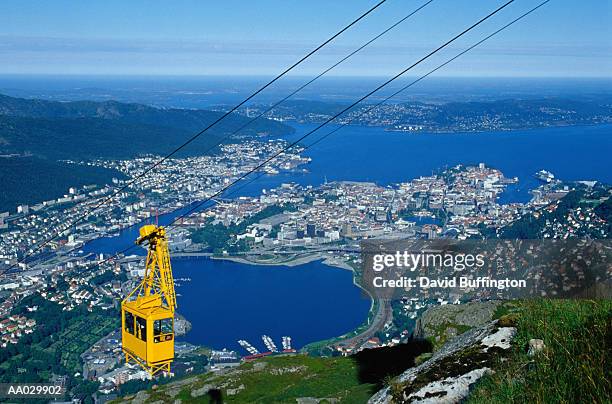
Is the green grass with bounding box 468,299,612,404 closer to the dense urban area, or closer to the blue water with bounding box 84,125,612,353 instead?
the dense urban area

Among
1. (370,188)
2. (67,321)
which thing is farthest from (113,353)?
(370,188)

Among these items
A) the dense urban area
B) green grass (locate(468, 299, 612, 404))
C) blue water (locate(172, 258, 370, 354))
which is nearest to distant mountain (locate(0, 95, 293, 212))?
the dense urban area

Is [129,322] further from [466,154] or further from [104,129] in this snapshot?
[104,129]

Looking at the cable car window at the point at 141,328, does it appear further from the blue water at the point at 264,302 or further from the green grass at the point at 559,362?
Result: the blue water at the point at 264,302

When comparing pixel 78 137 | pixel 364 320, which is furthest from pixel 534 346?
pixel 78 137

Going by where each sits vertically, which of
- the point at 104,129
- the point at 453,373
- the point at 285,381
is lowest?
the point at 285,381

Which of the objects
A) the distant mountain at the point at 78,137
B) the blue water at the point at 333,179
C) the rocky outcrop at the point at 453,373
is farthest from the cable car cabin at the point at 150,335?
the distant mountain at the point at 78,137
